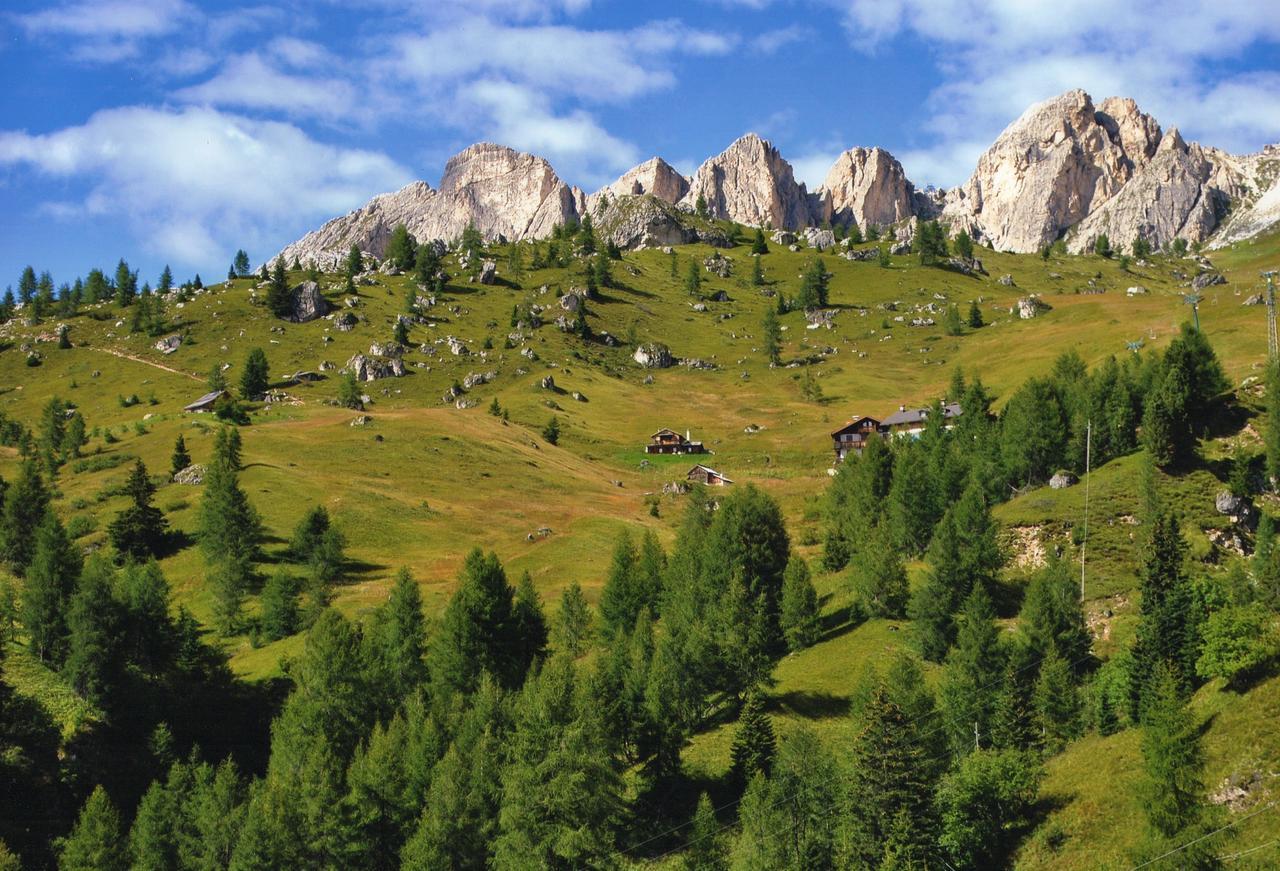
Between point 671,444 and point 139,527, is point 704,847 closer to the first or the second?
point 139,527

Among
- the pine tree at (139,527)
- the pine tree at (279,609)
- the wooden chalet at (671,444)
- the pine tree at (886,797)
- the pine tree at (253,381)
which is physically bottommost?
the pine tree at (886,797)

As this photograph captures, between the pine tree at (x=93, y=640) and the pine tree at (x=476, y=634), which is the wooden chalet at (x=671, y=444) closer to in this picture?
the pine tree at (x=476, y=634)

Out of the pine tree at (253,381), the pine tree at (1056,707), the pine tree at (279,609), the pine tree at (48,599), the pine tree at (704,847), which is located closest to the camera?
the pine tree at (704,847)

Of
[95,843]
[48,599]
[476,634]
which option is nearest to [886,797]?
[476,634]

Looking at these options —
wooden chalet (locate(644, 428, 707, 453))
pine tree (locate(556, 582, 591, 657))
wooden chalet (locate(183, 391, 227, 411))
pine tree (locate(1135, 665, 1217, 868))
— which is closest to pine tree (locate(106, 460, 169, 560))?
pine tree (locate(556, 582, 591, 657))

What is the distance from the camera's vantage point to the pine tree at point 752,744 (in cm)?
6406

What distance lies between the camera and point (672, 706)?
225 ft

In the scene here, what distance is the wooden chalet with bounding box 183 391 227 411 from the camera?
179125 millimetres

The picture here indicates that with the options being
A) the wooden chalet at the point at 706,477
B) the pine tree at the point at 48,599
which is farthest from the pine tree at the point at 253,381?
the pine tree at the point at 48,599

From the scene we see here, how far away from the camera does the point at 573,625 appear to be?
290 ft

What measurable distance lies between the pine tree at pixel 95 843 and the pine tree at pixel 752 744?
122 ft

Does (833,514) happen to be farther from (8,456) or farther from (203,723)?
(8,456)

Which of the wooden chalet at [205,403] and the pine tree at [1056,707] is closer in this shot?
the pine tree at [1056,707]

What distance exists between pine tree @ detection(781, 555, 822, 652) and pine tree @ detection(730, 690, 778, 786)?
2071cm
